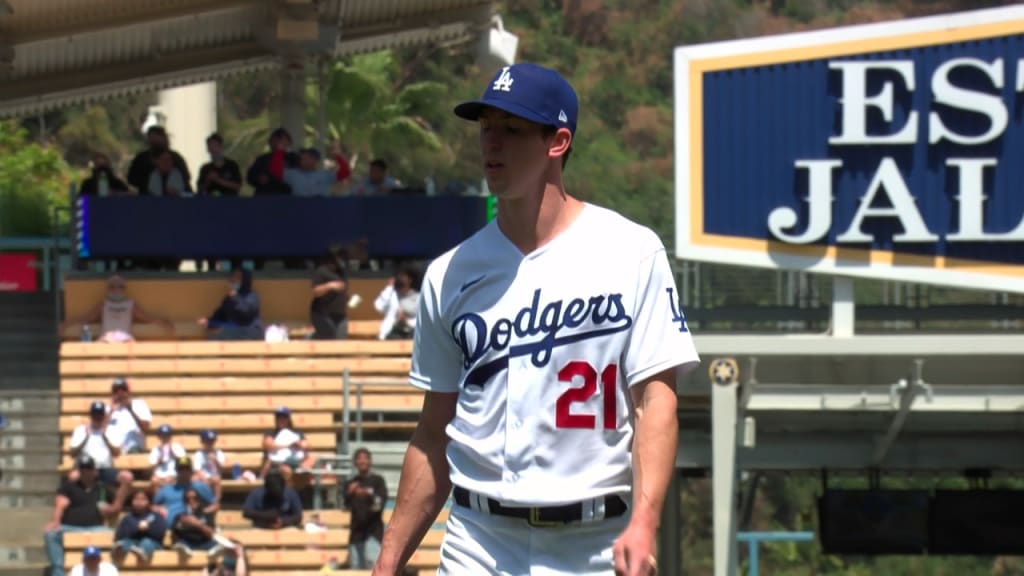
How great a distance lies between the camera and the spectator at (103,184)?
2158cm

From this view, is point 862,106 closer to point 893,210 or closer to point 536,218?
point 893,210

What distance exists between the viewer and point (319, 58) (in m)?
25.2

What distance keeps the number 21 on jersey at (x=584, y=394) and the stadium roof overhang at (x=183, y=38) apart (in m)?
17.1

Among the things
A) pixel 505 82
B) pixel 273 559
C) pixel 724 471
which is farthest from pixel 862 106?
pixel 505 82

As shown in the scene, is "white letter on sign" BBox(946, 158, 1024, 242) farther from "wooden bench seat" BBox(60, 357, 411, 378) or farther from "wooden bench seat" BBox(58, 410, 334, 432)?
Answer: "wooden bench seat" BBox(58, 410, 334, 432)

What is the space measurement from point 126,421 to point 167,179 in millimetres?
4248

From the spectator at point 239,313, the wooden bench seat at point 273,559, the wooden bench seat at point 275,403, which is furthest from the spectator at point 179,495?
the spectator at point 239,313

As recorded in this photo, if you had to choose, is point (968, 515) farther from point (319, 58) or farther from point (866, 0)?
point (866, 0)

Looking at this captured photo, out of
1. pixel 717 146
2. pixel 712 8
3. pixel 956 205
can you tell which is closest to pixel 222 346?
pixel 717 146

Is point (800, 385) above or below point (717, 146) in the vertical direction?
below

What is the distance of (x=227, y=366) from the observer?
19.5 meters

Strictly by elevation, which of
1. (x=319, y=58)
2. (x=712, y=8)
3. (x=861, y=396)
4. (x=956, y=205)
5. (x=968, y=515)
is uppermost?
(x=712, y=8)

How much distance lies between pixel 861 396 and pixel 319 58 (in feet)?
33.8

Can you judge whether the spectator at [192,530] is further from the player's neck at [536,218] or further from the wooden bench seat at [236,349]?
the player's neck at [536,218]
